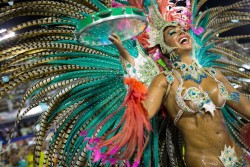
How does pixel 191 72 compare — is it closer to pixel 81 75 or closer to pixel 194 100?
Answer: pixel 194 100

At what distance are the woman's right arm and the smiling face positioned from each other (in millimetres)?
204

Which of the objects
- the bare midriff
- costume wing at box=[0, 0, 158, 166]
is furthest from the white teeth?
the bare midriff

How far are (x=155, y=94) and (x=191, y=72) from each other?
29cm

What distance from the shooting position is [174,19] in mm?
2340

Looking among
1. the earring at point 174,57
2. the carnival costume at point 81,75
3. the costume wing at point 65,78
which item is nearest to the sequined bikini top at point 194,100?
the carnival costume at point 81,75

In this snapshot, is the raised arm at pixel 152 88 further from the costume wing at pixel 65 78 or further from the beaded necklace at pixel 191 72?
the costume wing at pixel 65 78

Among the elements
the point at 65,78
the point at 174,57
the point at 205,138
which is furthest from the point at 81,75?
the point at 205,138

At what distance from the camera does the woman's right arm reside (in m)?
1.88

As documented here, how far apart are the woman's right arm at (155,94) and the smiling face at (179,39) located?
8.0 inches

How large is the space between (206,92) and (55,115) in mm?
996

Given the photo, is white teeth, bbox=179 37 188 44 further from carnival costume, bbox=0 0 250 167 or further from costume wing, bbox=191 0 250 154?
costume wing, bbox=191 0 250 154

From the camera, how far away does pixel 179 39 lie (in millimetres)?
2064

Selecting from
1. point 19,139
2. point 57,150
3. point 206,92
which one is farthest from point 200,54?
point 19,139

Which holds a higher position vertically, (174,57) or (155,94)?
(174,57)
